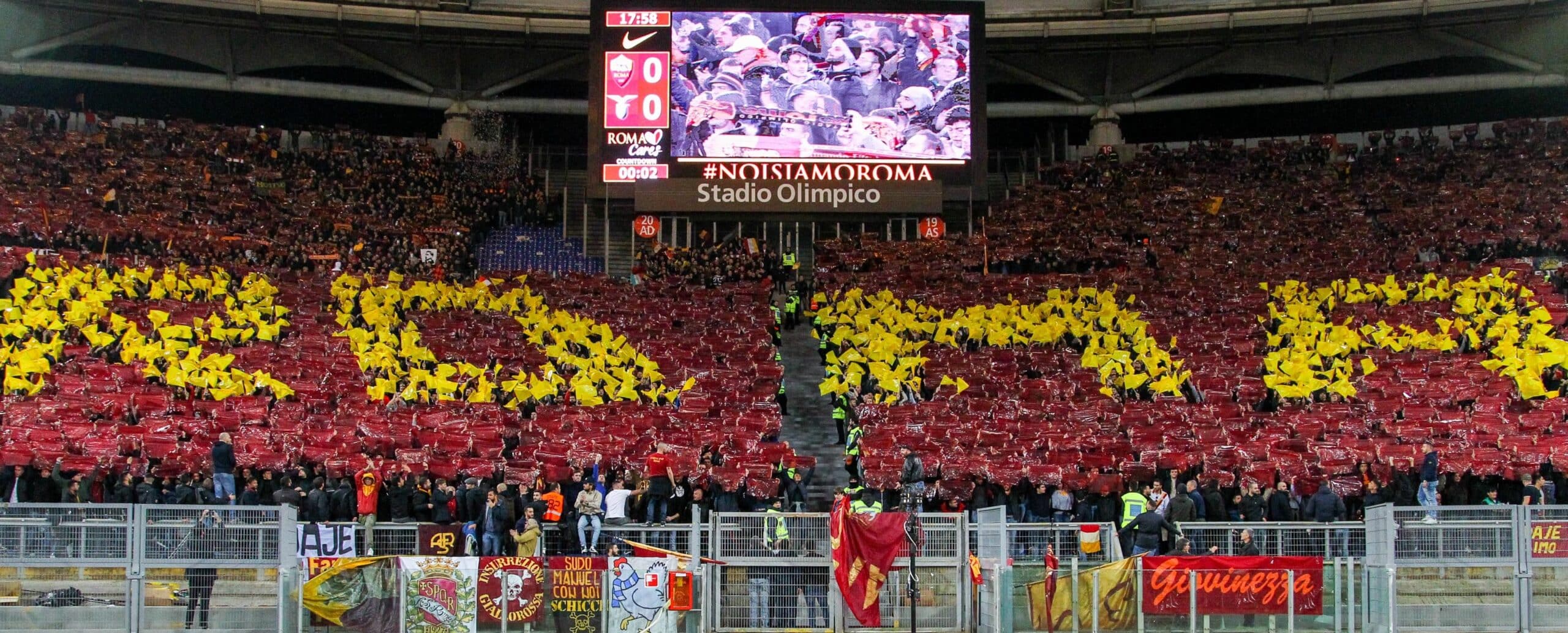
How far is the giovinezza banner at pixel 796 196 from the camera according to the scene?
31.3m

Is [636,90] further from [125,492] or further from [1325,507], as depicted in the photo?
[1325,507]

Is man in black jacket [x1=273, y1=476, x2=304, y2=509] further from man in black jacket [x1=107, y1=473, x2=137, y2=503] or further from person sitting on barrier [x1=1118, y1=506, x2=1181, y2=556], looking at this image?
person sitting on barrier [x1=1118, y1=506, x2=1181, y2=556]

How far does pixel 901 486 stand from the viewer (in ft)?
72.6

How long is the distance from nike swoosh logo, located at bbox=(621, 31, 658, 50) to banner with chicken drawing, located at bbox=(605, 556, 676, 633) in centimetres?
1674

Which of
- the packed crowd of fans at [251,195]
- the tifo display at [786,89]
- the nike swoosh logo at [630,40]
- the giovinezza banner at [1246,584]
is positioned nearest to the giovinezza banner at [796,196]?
the tifo display at [786,89]

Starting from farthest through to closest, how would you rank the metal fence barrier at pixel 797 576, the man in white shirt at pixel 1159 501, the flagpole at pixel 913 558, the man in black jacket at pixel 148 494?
the man in black jacket at pixel 148 494 < the man in white shirt at pixel 1159 501 < the flagpole at pixel 913 558 < the metal fence barrier at pixel 797 576

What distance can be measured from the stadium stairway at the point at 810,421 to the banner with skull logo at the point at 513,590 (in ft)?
21.8

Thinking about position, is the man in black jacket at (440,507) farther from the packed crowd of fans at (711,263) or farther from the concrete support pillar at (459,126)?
the concrete support pillar at (459,126)

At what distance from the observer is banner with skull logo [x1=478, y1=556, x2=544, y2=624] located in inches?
655

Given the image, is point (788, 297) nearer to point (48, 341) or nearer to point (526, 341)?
point (526, 341)

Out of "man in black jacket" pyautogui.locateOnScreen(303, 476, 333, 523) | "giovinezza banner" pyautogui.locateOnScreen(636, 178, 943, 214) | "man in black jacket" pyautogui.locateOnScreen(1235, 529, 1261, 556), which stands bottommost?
"man in black jacket" pyautogui.locateOnScreen(1235, 529, 1261, 556)

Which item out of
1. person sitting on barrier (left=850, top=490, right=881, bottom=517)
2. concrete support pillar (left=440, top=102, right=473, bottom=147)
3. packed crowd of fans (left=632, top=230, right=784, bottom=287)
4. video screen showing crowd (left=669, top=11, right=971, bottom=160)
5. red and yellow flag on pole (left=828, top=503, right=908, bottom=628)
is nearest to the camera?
red and yellow flag on pole (left=828, top=503, right=908, bottom=628)

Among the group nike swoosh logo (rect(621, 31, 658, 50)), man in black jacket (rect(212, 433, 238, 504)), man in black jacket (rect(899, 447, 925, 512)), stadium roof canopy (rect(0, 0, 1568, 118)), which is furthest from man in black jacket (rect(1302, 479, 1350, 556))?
stadium roof canopy (rect(0, 0, 1568, 118))

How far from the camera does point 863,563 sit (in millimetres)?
16906
